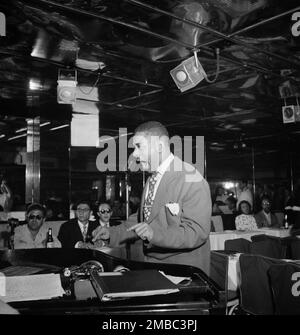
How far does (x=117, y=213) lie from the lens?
9266mm

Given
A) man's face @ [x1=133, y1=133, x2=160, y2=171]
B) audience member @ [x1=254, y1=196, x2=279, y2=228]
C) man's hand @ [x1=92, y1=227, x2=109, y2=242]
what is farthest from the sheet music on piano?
audience member @ [x1=254, y1=196, x2=279, y2=228]

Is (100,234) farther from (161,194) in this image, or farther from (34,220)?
(34,220)

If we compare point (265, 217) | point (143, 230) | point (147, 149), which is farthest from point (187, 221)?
point (265, 217)

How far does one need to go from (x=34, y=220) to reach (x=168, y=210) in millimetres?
3200

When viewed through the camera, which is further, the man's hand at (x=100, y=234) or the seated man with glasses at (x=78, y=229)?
the seated man with glasses at (x=78, y=229)

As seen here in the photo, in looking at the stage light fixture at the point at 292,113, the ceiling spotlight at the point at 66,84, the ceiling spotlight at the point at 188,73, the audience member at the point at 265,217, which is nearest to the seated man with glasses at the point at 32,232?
the ceiling spotlight at the point at 66,84

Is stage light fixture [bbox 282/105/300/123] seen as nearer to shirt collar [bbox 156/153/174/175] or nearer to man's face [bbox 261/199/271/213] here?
man's face [bbox 261/199/271/213]

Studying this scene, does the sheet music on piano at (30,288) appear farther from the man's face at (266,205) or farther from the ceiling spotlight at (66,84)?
the man's face at (266,205)

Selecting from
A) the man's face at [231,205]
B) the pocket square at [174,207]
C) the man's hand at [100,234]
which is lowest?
the man's face at [231,205]

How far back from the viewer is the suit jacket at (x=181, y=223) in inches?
69.5

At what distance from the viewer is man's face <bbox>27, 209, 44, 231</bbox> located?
4754 millimetres

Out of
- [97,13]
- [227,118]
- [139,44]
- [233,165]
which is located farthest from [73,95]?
[233,165]

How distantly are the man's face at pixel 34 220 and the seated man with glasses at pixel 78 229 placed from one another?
405mm
